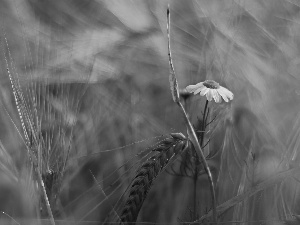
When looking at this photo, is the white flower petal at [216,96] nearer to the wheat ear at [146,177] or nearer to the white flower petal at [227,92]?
the white flower petal at [227,92]

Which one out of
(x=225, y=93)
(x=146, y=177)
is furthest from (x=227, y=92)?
(x=146, y=177)

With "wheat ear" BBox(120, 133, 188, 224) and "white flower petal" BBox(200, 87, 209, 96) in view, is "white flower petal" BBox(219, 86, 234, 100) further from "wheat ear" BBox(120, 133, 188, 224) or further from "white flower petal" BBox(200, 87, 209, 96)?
"wheat ear" BBox(120, 133, 188, 224)

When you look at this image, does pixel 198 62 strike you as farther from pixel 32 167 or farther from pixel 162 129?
pixel 32 167

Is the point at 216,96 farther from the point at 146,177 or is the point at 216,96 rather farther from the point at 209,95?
the point at 146,177

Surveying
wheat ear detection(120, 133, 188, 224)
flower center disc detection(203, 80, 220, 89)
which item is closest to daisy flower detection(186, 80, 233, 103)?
flower center disc detection(203, 80, 220, 89)

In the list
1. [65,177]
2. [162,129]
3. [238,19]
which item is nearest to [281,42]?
[238,19]
